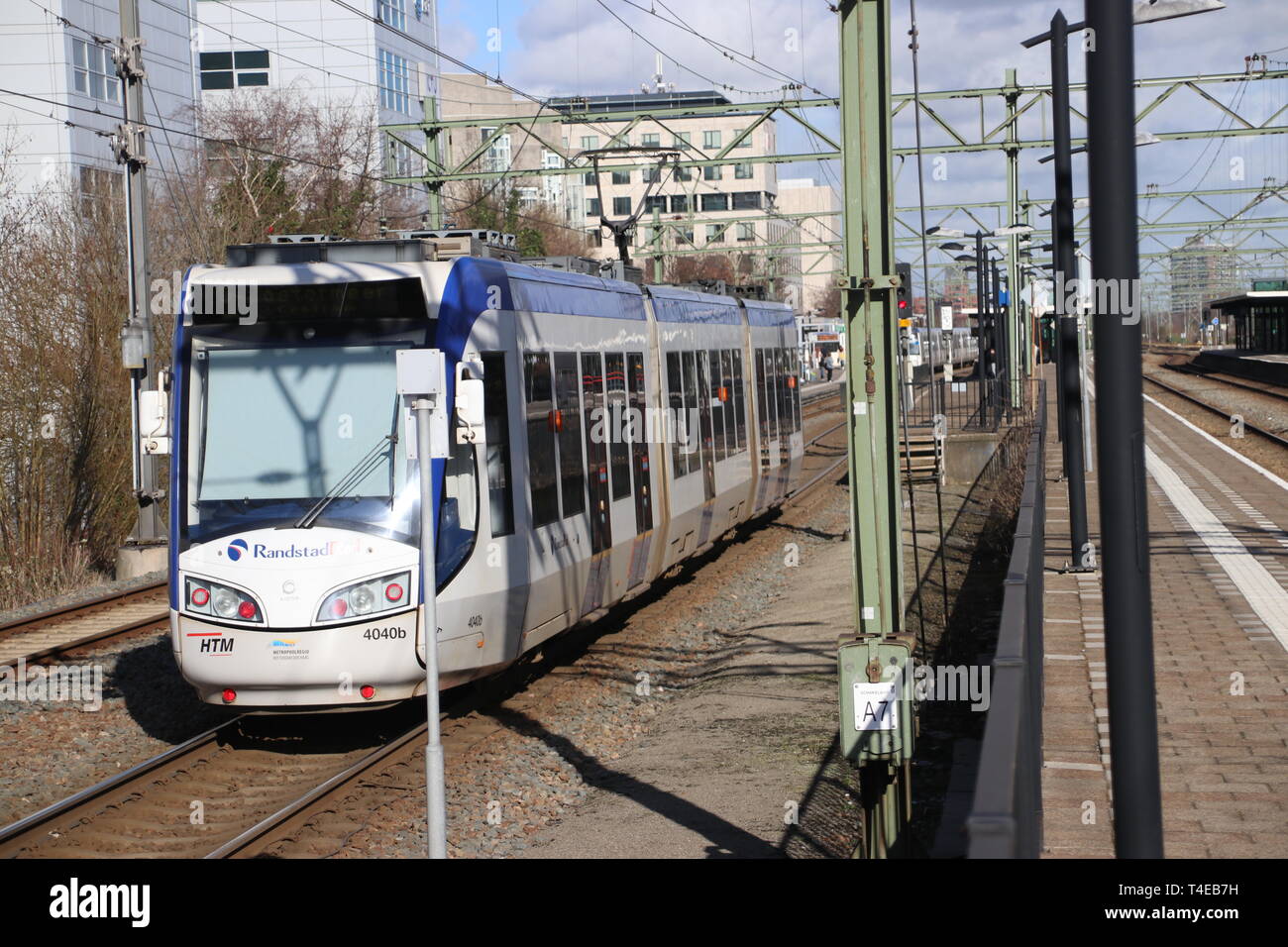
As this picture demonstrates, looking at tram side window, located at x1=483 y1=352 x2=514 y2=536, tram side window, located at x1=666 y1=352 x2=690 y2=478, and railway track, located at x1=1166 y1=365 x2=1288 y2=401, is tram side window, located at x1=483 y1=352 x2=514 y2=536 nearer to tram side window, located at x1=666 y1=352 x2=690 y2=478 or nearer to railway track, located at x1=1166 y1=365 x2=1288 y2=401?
tram side window, located at x1=666 y1=352 x2=690 y2=478

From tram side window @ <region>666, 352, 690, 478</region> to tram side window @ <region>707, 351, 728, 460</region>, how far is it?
4.79ft

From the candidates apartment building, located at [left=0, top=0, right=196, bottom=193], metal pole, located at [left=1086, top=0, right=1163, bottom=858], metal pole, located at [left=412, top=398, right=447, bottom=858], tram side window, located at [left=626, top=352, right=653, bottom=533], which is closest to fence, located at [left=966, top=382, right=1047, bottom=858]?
metal pole, located at [left=1086, top=0, right=1163, bottom=858]

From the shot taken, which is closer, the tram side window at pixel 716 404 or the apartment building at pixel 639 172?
the tram side window at pixel 716 404

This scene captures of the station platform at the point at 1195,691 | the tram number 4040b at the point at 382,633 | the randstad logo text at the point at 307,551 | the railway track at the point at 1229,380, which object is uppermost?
the railway track at the point at 1229,380

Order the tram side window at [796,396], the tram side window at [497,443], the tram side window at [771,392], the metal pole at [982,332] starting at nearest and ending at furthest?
the tram side window at [497,443]
the tram side window at [771,392]
the tram side window at [796,396]
the metal pole at [982,332]

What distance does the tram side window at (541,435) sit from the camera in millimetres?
11469

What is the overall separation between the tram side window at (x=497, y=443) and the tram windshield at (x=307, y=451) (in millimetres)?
Answer: 312

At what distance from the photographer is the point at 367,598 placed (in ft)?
32.3

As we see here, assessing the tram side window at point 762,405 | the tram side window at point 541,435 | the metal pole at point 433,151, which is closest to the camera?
the tram side window at point 541,435

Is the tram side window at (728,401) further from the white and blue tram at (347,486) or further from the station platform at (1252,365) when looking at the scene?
the station platform at (1252,365)

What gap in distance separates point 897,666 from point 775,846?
4.14 ft

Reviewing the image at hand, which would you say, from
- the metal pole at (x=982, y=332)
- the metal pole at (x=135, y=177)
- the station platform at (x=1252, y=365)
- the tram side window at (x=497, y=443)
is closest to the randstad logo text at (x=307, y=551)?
the tram side window at (x=497, y=443)

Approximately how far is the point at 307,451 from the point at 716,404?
876 cm

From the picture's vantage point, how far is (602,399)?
44.5 ft
